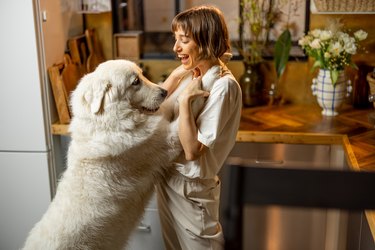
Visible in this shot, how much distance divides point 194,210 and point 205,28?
2.31ft

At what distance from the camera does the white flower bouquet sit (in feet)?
9.40

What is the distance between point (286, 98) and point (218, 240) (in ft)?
4.85

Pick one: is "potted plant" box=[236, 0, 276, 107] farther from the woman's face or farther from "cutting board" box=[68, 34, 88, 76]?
the woman's face

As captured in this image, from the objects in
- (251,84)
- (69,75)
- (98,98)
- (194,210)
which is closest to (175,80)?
(98,98)

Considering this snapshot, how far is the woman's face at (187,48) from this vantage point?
1918mm

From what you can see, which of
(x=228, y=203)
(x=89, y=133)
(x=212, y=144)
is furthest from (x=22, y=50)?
(x=228, y=203)

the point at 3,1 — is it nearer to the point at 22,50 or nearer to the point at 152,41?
the point at 22,50

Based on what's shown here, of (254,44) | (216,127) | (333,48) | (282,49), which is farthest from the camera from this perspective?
(254,44)

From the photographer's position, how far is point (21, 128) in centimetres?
275

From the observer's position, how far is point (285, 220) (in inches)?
111

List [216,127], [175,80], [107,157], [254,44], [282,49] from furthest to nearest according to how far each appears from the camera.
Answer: [254,44] < [282,49] < [175,80] < [107,157] < [216,127]

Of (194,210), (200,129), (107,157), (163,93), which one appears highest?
(163,93)

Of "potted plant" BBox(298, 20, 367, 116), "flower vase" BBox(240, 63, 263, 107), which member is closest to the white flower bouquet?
"potted plant" BBox(298, 20, 367, 116)

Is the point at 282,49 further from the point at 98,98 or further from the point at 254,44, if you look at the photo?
the point at 98,98
